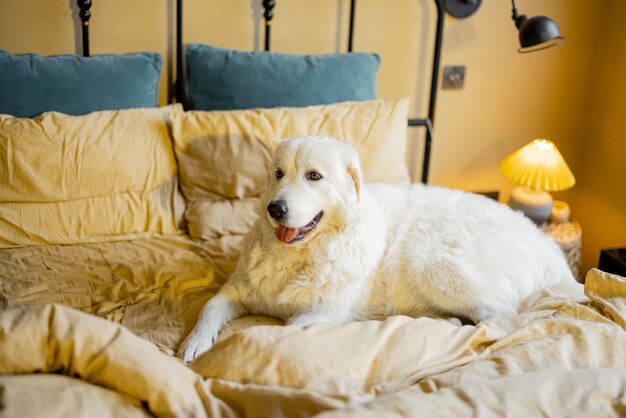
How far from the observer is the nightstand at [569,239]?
9.61ft

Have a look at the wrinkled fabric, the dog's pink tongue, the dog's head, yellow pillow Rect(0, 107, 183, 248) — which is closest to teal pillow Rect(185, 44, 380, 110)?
yellow pillow Rect(0, 107, 183, 248)

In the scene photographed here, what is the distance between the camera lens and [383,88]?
3.15m

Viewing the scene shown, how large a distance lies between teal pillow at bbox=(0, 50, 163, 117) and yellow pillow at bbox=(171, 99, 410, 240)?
0.24 metres

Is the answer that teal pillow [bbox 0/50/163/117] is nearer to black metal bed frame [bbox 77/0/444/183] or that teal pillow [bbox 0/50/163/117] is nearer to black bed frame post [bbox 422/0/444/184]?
black metal bed frame [bbox 77/0/444/183]

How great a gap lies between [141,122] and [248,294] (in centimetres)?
83

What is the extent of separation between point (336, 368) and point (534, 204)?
196 cm

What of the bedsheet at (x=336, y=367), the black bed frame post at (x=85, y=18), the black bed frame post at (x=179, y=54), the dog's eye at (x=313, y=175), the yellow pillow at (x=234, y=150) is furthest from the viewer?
the black bed frame post at (x=179, y=54)

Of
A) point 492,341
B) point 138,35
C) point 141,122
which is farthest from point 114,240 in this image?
point 492,341

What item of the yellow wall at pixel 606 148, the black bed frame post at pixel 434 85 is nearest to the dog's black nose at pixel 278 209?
the black bed frame post at pixel 434 85

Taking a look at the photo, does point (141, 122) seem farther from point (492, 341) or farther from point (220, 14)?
point (492, 341)

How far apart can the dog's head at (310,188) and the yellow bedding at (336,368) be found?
0.47m

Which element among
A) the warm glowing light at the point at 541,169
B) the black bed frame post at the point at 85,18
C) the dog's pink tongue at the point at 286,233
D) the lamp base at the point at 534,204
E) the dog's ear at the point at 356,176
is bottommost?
the lamp base at the point at 534,204

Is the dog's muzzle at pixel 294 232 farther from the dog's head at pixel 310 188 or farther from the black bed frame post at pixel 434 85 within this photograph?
the black bed frame post at pixel 434 85

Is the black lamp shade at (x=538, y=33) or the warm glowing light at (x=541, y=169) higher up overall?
the black lamp shade at (x=538, y=33)
